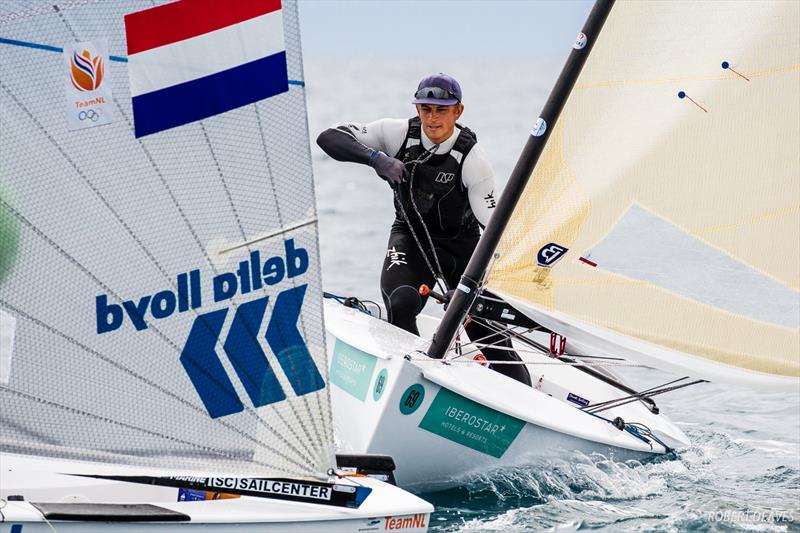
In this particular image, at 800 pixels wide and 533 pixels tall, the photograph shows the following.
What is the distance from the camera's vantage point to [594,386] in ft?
17.3

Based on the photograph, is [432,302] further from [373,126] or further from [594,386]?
[373,126]

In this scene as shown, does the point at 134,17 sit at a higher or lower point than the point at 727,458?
higher

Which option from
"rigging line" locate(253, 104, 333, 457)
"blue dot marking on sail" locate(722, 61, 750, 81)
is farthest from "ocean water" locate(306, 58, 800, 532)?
"blue dot marking on sail" locate(722, 61, 750, 81)

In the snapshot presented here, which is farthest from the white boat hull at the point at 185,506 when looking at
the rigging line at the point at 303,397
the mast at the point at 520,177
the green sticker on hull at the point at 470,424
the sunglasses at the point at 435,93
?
the sunglasses at the point at 435,93

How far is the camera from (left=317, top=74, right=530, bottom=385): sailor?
461 centimetres

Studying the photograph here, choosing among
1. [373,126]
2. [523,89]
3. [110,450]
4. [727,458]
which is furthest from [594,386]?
[523,89]

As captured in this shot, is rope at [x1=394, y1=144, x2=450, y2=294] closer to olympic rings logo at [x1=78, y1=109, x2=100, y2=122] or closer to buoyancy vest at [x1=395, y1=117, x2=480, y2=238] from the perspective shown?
buoyancy vest at [x1=395, y1=117, x2=480, y2=238]

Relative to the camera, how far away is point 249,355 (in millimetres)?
3273

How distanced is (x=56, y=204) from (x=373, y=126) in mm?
1963

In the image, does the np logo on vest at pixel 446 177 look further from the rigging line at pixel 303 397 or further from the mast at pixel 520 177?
the rigging line at pixel 303 397

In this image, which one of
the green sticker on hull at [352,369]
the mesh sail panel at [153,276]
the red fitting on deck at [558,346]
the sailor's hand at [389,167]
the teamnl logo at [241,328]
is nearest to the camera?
the mesh sail panel at [153,276]

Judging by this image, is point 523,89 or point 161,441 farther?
point 523,89

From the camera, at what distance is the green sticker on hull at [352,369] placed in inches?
163

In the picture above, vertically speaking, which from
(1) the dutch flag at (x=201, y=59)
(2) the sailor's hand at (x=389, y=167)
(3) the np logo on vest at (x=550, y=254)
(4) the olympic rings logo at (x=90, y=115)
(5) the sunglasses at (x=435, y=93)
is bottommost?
(4) the olympic rings logo at (x=90, y=115)
